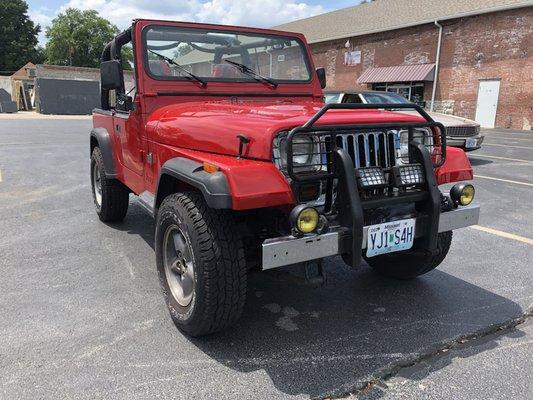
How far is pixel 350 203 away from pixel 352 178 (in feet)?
Result: 0.45

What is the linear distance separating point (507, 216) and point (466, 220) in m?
3.29

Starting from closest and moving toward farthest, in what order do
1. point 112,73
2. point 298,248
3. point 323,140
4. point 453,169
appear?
point 298,248, point 323,140, point 453,169, point 112,73

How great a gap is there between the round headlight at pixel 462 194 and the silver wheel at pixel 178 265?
175 cm

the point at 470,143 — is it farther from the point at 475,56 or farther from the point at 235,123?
the point at 475,56

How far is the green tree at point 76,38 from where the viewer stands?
5622cm

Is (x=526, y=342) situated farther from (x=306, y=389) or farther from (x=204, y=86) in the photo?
(x=204, y=86)

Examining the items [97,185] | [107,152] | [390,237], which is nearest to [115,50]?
[107,152]

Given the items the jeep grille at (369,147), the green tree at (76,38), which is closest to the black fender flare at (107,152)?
the jeep grille at (369,147)

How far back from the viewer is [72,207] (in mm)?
6031

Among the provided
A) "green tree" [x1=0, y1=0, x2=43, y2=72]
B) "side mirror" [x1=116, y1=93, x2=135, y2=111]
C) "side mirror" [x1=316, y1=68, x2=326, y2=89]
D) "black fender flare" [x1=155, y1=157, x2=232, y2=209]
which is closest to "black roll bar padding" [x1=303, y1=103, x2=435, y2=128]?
"black fender flare" [x1=155, y1=157, x2=232, y2=209]

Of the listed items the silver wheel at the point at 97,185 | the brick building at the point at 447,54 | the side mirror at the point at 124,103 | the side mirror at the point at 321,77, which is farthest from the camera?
the brick building at the point at 447,54

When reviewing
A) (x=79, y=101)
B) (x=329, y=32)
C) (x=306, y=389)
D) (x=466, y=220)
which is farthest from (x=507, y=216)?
(x=79, y=101)

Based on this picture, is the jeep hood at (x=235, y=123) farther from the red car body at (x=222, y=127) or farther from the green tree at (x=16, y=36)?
the green tree at (x=16, y=36)

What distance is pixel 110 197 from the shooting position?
16.5 feet
